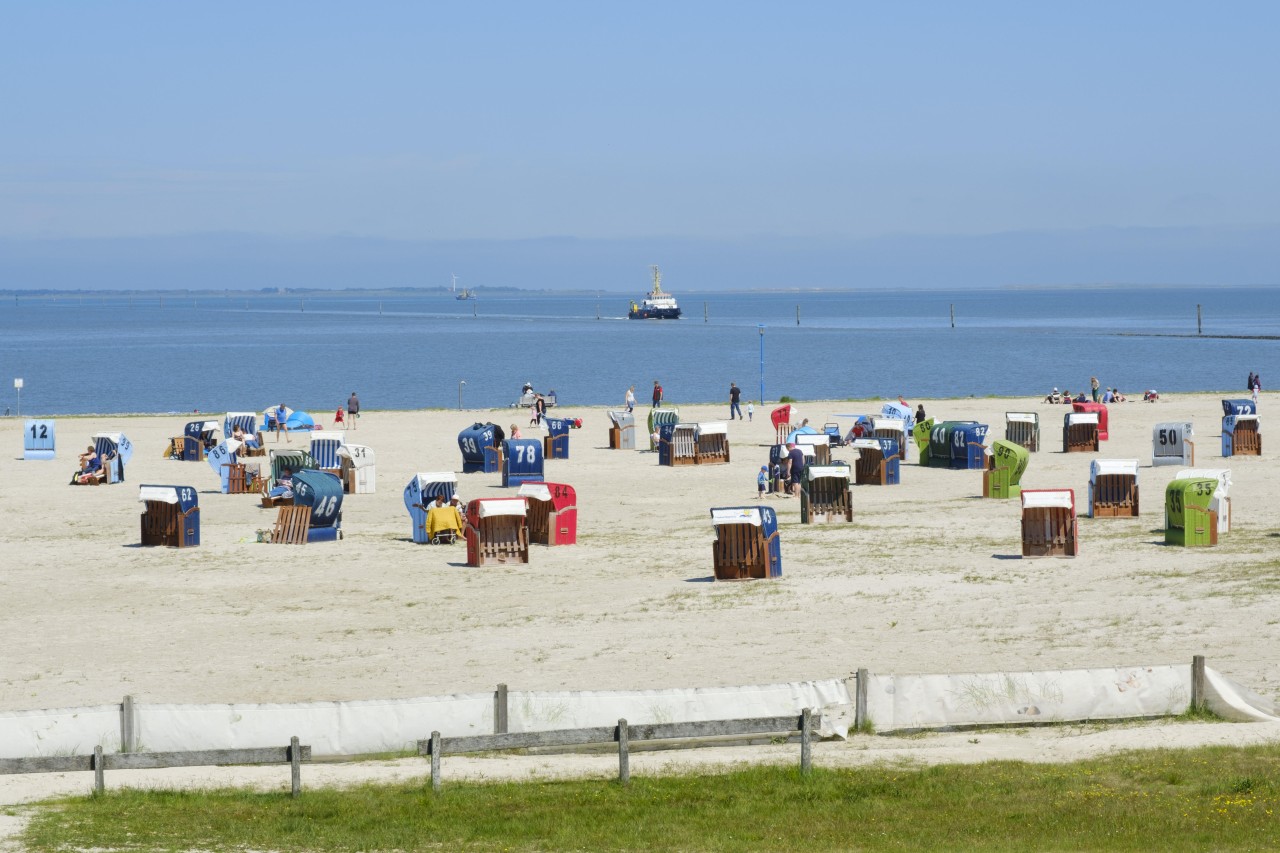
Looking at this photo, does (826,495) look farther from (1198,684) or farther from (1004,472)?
(1198,684)

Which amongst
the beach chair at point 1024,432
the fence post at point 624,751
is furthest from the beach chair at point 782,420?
the fence post at point 624,751

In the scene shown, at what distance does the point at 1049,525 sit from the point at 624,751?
553 inches

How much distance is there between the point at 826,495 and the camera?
30453 millimetres

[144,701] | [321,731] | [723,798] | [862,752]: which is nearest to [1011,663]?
[862,752]

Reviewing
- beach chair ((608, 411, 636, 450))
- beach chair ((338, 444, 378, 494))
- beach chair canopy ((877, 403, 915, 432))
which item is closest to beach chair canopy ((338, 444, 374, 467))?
beach chair ((338, 444, 378, 494))

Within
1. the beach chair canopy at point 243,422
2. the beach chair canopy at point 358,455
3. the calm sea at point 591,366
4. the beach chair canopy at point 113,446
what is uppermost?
the calm sea at point 591,366

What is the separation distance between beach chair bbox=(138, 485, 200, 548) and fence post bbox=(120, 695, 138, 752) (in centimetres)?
1513

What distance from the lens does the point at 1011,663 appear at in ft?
59.5

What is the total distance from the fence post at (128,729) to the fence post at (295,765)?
149cm

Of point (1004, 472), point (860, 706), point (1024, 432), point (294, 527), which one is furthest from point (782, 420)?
point (860, 706)

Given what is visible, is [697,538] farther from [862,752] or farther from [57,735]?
[57,735]

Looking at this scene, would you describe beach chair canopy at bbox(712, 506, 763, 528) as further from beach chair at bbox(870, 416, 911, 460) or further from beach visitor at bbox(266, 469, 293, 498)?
beach chair at bbox(870, 416, 911, 460)

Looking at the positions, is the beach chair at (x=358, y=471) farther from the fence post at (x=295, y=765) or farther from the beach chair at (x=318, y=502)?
the fence post at (x=295, y=765)

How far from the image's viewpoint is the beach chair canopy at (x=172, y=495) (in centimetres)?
2834
